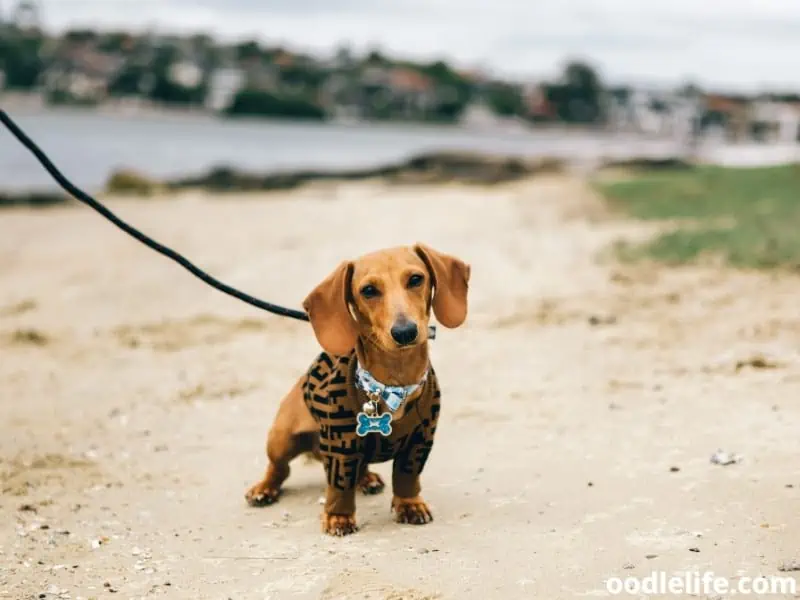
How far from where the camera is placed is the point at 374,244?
14.6m

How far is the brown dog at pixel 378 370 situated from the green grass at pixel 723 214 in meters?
7.18

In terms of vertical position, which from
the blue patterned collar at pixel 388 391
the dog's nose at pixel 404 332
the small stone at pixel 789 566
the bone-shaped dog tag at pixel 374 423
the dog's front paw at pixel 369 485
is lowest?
the dog's front paw at pixel 369 485

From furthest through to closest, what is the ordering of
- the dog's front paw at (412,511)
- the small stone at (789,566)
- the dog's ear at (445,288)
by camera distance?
the dog's front paw at (412,511) < the dog's ear at (445,288) < the small stone at (789,566)

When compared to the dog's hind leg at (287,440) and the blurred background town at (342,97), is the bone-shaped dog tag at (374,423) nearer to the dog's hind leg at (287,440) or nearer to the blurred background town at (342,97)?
the dog's hind leg at (287,440)

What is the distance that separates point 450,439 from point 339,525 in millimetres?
1621

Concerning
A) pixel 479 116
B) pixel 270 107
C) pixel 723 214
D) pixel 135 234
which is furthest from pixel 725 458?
pixel 479 116

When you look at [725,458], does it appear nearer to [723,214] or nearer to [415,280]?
[415,280]

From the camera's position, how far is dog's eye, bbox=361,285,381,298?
421 cm

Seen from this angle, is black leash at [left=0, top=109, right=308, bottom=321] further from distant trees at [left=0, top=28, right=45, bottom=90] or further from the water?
distant trees at [left=0, top=28, right=45, bottom=90]

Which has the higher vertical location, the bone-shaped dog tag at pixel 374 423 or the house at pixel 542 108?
the house at pixel 542 108

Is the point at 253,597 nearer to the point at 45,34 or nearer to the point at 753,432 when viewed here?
the point at 753,432

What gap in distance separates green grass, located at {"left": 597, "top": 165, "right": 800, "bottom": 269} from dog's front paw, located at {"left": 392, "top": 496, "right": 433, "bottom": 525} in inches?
281

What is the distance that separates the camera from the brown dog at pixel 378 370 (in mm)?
4223

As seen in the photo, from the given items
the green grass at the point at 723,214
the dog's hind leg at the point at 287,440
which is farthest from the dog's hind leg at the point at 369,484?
the green grass at the point at 723,214
